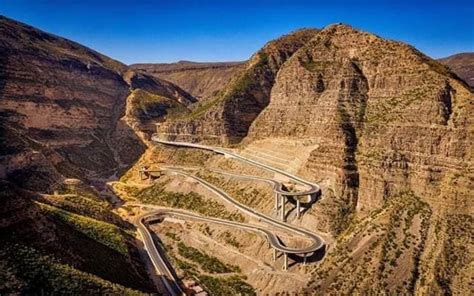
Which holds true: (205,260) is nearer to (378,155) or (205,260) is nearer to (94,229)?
(94,229)

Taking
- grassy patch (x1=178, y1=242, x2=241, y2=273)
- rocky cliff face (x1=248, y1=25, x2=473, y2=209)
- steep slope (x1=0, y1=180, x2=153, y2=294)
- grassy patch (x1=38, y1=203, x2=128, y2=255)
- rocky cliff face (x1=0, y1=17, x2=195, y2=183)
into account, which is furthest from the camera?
rocky cliff face (x1=0, y1=17, x2=195, y2=183)

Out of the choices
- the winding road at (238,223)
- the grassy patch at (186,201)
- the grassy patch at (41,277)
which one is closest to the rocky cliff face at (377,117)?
the winding road at (238,223)

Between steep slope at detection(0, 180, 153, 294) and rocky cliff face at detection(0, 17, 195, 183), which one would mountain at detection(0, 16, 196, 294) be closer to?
steep slope at detection(0, 180, 153, 294)

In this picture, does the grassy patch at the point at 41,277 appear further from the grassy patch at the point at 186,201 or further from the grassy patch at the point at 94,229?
the grassy patch at the point at 186,201

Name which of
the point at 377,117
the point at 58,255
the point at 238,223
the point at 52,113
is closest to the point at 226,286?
the point at 238,223

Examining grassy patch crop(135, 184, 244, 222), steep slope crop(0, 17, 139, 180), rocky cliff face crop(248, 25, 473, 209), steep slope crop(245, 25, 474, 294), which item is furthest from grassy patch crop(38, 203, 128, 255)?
steep slope crop(0, 17, 139, 180)
